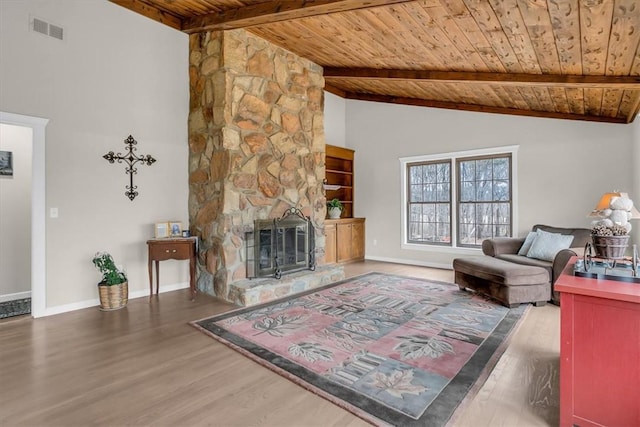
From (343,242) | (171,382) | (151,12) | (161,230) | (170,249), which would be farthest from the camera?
(343,242)

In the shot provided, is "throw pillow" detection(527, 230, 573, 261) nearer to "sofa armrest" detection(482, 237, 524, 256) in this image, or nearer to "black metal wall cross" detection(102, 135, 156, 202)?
"sofa armrest" detection(482, 237, 524, 256)

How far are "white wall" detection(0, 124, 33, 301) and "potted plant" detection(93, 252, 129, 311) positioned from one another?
48.1 inches

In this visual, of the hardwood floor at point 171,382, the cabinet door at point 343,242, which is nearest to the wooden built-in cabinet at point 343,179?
the cabinet door at point 343,242

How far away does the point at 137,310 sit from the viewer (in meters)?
3.98

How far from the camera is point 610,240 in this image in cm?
212

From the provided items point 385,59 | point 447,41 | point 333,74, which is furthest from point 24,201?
point 447,41

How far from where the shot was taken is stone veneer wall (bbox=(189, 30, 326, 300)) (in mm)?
4422

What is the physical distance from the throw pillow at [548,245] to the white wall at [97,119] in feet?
16.4

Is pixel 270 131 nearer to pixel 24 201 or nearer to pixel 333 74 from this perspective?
pixel 333 74

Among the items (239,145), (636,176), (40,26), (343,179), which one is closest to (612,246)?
(636,176)

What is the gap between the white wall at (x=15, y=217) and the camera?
4305mm

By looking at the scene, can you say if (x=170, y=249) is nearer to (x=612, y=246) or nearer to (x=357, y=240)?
(x=357, y=240)

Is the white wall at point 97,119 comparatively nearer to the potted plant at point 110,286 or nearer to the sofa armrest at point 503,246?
the potted plant at point 110,286

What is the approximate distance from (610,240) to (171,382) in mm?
3058
